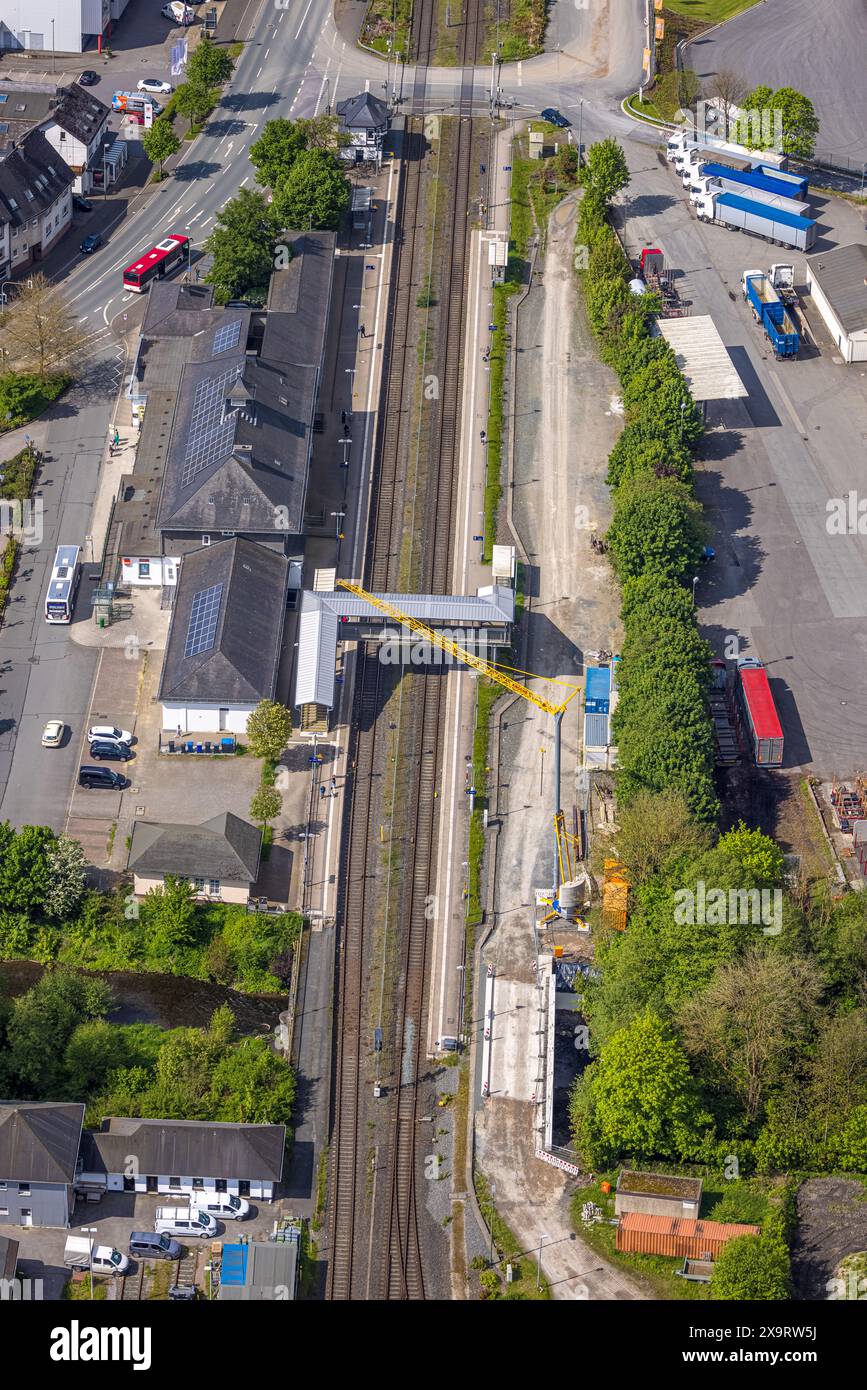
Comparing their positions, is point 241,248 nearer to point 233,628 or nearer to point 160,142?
point 160,142

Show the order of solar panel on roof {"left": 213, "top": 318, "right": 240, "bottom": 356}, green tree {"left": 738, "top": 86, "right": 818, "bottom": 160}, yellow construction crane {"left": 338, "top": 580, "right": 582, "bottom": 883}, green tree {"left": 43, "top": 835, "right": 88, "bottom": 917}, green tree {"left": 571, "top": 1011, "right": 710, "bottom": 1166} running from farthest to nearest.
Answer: green tree {"left": 738, "top": 86, "right": 818, "bottom": 160} → solar panel on roof {"left": 213, "top": 318, "right": 240, "bottom": 356} → yellow construction crane {"left": 338, "top": 580, "right": 582, "bottom": 883} → green tree {"left": 43, "top": 835, "right": 88, "bottom": 917} → green tree {"left": 571, "top": 1011, "right": 710, "bottom": 1166}

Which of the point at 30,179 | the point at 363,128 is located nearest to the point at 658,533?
the point at 363,128

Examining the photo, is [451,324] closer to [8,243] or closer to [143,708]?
[8,243]

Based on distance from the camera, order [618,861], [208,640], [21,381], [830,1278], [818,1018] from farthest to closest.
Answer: [21,381], [208,640], [618,861], [818,1018], [830,1278]

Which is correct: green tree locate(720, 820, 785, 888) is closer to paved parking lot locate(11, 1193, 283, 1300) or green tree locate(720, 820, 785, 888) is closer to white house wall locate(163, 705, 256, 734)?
white house wall locate(163, 705, 256, 734)

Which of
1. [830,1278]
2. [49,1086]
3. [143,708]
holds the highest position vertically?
[143,708]

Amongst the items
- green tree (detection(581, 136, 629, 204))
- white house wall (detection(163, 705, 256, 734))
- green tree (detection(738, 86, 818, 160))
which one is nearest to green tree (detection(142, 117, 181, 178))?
green tree (detection(581, 136, 629, 204))

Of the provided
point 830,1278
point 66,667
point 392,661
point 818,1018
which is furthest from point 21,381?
point 830,1278
